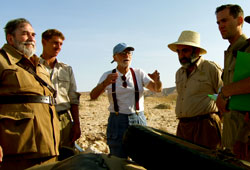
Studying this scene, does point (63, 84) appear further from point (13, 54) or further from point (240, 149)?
point (240, 149)

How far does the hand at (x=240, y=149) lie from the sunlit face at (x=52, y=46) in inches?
112

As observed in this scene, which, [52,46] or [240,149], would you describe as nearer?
[240,149]

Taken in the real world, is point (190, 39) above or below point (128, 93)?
above

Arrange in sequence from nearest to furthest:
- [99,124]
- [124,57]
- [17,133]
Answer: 1. [17,133]
2. [124,57]
3. [99,124]

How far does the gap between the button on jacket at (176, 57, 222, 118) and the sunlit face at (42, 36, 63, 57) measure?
208cm

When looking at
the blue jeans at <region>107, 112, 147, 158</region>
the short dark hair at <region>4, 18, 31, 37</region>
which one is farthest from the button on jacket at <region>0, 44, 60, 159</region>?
the blue jeans at <region>107, 112, 147, 158</region>

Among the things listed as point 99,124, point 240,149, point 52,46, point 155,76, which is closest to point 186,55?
point 155,76

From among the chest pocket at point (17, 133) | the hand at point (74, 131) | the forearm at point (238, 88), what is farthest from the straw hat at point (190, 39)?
the chest pocket at point (17, 133)

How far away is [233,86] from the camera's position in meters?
2.45

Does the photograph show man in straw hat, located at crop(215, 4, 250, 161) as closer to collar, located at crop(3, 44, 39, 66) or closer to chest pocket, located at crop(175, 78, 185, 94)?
chest pocket, located at crop(175, 78, 185, 94)

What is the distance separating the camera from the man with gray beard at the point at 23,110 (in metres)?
2.55

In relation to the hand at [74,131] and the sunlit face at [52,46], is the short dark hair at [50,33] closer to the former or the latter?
the sunlit face at [52,46]

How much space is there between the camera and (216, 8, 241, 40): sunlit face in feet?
9.87

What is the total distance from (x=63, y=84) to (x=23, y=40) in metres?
1.00
